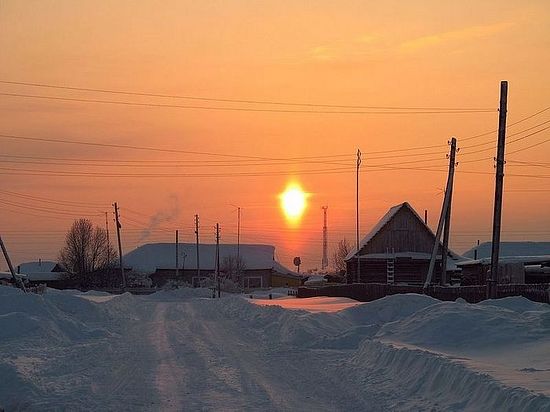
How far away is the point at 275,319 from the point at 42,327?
1001 cm

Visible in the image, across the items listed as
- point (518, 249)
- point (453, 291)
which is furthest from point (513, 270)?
point (518, 249)

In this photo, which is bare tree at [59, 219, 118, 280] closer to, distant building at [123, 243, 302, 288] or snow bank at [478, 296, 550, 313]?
distant building at [123, 243, 302, 288]

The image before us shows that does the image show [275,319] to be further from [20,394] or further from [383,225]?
[383,225]

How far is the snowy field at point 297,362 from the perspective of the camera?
12.6 m

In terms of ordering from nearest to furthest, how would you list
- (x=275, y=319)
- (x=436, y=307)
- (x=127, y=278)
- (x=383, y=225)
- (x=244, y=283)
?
(x=436, y=307) < (x=275, y=319) < (x=383, y=225) < (x=127, y=278) < (x=244, y=283)

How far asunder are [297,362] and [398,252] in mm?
46880

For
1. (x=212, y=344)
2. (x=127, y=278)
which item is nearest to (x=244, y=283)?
(x=127, y=278)

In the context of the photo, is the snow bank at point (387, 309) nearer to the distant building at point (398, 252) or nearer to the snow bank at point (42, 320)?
the snow bank at point (42, 320)

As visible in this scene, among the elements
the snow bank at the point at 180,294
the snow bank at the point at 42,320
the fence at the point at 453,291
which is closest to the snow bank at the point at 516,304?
the fence at the point at 453,291

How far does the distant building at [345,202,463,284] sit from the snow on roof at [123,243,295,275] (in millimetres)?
62057

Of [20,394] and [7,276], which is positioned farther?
[7,276]

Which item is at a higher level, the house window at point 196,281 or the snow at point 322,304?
the snow at point 322,304

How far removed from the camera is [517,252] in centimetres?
7331

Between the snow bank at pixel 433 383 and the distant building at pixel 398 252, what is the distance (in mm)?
46221
